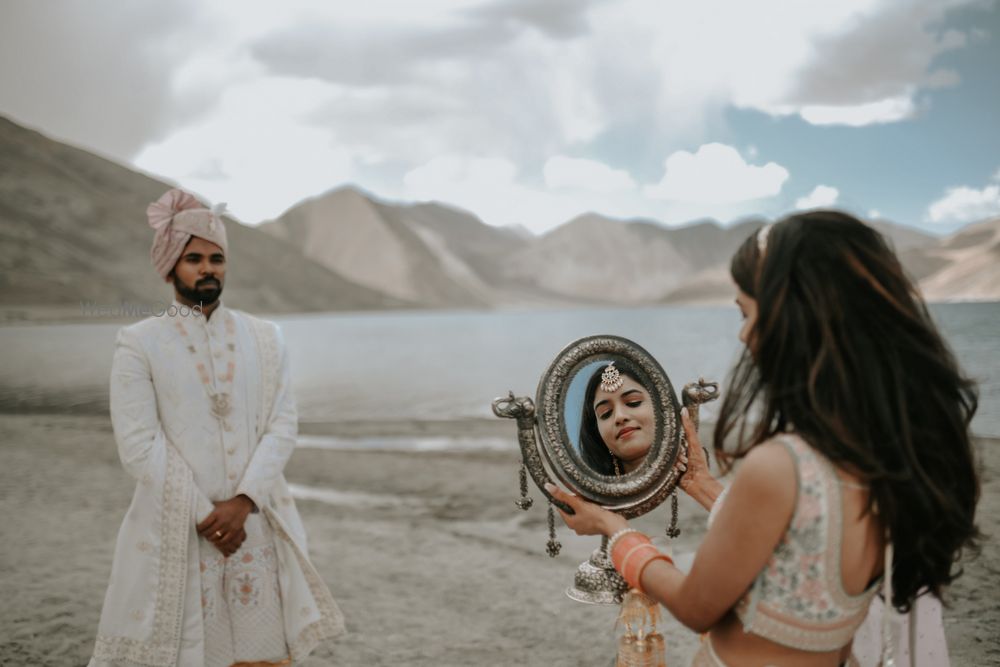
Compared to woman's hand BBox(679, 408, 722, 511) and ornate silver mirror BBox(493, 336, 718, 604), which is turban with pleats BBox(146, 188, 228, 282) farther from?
woman's hand BBox(679, 408, 722, 511)

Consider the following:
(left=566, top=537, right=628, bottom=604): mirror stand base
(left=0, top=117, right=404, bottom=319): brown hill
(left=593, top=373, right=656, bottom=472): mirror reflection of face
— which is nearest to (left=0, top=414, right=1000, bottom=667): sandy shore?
(left=566, top=537, right=628, bottom=604): mirror stand base

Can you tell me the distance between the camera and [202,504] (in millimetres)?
2865

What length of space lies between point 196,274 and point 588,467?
1829 mm

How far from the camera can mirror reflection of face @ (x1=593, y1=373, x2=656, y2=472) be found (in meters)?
2.21

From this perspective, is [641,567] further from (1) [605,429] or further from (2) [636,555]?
(1) [605,429]

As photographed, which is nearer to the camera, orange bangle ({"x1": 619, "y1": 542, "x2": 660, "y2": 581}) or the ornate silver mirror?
orange bangle ({"x1": 619, "y1": 542, "x2": 660, "y2": 581})

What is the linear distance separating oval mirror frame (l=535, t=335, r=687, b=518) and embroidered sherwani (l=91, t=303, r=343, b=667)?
1.38m

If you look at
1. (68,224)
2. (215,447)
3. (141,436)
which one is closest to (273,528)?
(215,447)

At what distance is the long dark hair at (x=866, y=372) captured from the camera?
1436 millimetres

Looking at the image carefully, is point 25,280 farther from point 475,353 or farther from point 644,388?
point 644,388

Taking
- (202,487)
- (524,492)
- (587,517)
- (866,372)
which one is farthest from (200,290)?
(866,372)

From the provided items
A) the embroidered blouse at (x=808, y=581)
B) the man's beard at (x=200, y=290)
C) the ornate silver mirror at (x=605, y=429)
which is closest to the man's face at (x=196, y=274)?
the man's beard at (x=200, y=290)

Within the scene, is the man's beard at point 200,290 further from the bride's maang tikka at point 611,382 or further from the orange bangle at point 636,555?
the orange bangle at point 636,555

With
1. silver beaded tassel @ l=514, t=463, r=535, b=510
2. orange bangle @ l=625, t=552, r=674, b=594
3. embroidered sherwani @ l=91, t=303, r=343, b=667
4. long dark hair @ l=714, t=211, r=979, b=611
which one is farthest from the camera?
embroidered sherwani @ l=91, t=303, r=343, b=667
